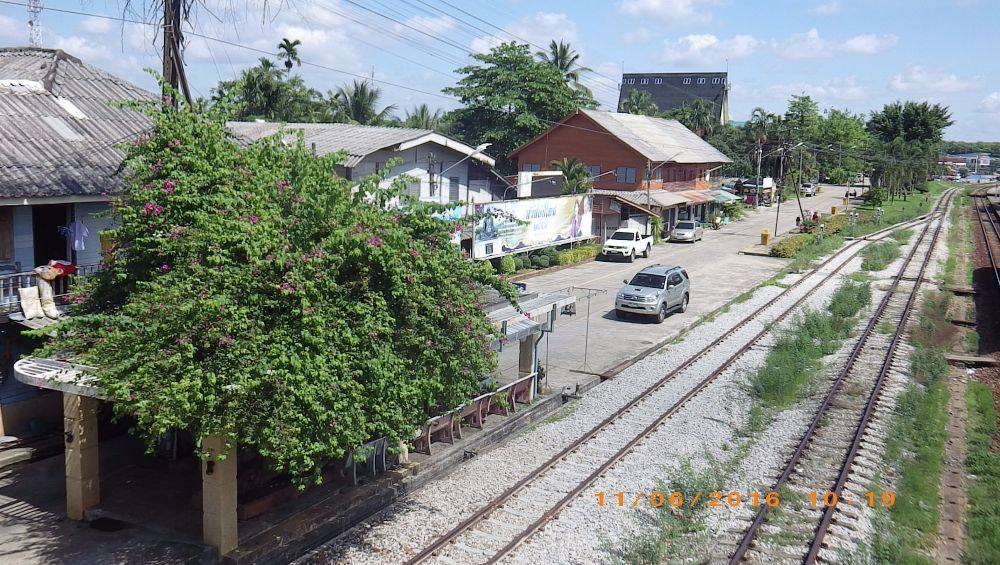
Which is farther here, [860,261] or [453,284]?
[860,261]

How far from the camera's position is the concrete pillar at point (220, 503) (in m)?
10.8

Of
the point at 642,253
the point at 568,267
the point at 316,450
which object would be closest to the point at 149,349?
the point at 316,450

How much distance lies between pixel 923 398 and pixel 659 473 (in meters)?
8.45

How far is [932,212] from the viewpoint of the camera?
255ft

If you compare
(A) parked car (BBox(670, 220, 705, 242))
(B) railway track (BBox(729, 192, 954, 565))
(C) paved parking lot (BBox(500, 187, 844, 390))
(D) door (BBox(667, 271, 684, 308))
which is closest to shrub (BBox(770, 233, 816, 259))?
(C) paved parking lot (BBox(500, 187, 844, 390))

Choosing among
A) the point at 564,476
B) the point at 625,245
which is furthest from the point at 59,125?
the point at 625,245

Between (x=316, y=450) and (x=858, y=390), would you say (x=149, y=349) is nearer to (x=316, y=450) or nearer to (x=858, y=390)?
(x=316, y=450)

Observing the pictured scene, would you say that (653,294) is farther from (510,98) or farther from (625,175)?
(510,98)

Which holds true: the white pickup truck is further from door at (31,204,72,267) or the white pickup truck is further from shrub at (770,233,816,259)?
door at (31,204,72,267)

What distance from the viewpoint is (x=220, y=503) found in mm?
10867

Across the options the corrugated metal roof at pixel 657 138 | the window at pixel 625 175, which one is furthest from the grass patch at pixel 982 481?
the corrugated metal roof at pixel 657 138

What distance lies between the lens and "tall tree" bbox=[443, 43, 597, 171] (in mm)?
58781

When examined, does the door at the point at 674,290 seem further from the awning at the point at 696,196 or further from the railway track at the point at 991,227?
the awning at the point at 696,196
